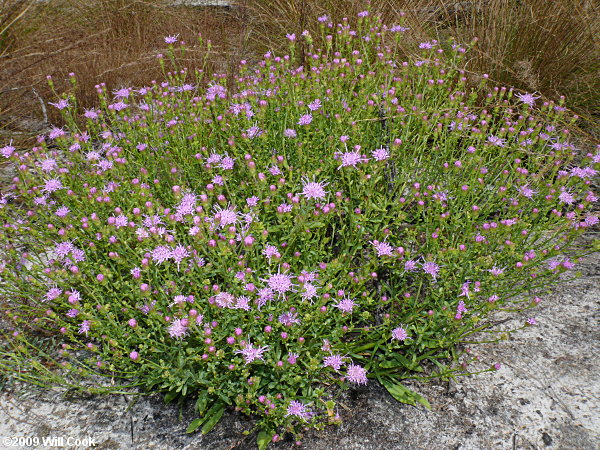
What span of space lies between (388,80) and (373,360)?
2.15 meters

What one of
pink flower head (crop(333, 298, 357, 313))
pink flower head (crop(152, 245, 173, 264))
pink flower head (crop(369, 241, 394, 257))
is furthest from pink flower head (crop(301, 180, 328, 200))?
pink flower head (crop(152, 245, 173, 264))

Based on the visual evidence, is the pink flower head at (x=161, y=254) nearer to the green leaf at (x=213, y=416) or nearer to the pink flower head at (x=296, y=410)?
the green leaf at (x=213, y=416)

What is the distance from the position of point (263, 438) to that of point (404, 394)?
2.57ft

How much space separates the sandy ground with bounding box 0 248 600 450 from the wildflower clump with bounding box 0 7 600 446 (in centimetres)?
11

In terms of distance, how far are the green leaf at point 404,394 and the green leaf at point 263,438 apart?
0.66 metres

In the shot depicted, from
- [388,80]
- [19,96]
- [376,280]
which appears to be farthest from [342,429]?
[19,96]

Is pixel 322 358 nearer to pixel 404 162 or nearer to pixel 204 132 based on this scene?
pixel 404 162

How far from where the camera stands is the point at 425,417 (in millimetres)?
2328

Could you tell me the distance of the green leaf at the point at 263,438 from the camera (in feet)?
7.02

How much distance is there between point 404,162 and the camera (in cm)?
291

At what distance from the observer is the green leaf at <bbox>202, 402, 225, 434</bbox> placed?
222 cm

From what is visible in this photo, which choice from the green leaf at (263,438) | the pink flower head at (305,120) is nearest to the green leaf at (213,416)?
the green leaf at (263,438)
